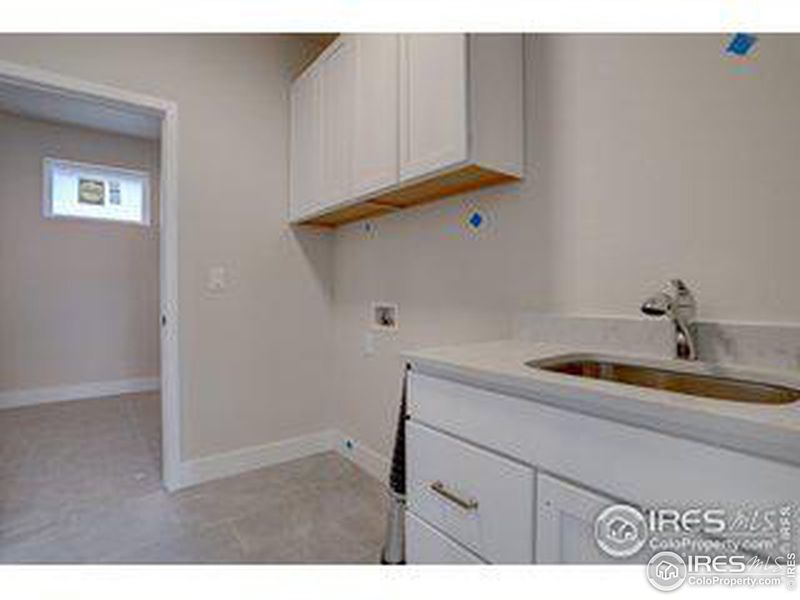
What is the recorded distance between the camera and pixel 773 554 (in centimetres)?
53

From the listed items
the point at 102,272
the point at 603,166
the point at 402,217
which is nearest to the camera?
the point at 603,166

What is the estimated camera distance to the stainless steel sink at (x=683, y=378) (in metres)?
0.84

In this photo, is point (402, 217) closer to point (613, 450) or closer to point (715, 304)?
point (715, 304)

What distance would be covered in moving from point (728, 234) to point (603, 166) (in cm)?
38

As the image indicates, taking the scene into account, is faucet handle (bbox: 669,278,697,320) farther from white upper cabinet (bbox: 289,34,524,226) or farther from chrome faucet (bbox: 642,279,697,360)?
white upper cabinet (bbox: 289,34,524,226)

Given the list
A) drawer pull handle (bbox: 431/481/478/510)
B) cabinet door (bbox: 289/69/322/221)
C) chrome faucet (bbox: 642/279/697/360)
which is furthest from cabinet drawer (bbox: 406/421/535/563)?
cabinet door (bbox: 289/69/322/221)

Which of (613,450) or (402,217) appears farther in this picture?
(402,217)

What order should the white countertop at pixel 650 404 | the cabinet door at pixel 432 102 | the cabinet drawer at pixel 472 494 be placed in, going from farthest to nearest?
the cabinet door at pixel 432 102, the cabinet drawer at pixel 472 494, the white countertop at pixel 650 404

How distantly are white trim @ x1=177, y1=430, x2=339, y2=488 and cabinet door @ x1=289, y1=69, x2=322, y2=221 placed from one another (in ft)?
4.18

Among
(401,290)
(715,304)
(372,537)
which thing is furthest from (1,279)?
(715,304)

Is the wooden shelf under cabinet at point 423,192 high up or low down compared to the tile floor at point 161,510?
up

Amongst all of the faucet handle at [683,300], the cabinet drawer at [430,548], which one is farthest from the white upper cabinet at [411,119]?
the cabinet drawer at [430,548]

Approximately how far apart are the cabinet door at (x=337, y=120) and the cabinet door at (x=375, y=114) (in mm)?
62

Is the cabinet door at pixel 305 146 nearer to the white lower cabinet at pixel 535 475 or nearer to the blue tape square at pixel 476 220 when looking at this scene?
the blue tape square at pixel 476 220
